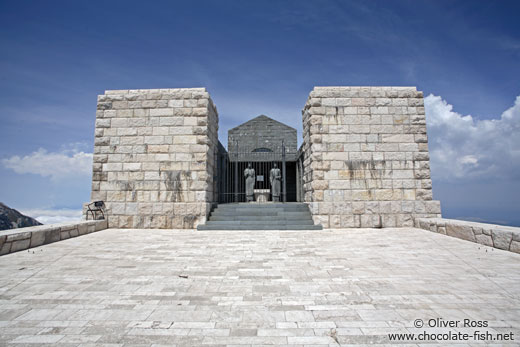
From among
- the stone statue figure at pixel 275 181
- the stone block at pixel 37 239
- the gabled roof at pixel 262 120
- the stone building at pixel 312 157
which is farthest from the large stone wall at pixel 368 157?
the gabled roof at pixel 262 120

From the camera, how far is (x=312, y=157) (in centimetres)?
871

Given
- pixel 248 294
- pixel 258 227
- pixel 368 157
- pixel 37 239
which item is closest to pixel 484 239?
pixel 368 157

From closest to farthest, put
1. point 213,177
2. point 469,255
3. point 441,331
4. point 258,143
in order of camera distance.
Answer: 1. point 441,331
2. point 469,255
3. point 213,177
4. point 258,143

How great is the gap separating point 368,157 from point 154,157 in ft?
23.7

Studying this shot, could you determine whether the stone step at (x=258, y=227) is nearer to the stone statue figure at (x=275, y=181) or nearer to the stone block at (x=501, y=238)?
the stone block at (x=501, y=238)

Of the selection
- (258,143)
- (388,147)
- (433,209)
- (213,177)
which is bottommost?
(433,209)

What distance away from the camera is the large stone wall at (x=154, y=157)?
8.57 m

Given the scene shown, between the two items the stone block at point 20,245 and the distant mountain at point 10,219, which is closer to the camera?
the stone block at point 20,245

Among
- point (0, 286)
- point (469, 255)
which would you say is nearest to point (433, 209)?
point (469, 255)

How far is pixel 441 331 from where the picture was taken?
226 cm

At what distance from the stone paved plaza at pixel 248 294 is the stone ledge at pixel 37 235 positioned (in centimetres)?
27

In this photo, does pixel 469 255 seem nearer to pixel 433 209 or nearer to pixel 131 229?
pixel 433 209

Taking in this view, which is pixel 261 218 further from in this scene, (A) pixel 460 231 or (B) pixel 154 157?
(A) pixel 460 231

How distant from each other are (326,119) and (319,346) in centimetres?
778
